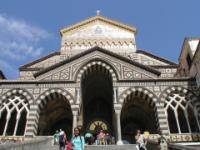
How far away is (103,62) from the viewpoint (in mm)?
19625

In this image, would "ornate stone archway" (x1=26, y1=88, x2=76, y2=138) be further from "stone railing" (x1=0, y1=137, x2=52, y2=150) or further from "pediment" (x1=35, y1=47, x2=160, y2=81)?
"stone railing" (x1=0, y1=137, x2=52, y2=150)

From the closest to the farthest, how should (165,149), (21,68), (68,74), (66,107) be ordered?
1. (165,149)
2. (68,74)
3. (66,107)
4. (21,68)

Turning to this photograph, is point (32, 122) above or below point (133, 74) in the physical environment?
below

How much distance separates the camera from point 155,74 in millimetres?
19156

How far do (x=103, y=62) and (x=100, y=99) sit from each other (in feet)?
16.4

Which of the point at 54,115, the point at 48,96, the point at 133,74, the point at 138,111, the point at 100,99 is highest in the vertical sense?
the point at 133,74

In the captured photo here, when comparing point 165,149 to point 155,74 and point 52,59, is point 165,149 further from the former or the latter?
point 52,59

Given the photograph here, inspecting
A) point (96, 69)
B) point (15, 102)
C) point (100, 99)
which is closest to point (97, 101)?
point (100, 99)

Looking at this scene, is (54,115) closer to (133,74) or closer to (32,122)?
(32,122)

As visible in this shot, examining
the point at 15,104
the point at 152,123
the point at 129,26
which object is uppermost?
the point at 129,26

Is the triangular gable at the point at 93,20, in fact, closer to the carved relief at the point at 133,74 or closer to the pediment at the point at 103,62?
the pediment at the point at 103,62

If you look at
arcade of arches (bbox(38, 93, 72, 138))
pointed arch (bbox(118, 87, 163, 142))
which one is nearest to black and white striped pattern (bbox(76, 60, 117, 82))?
pointed arch (bbox(118, 87, 163, 142))

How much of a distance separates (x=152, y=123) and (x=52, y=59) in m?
13.0

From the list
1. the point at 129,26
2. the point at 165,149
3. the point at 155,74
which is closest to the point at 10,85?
the point at 155,74
